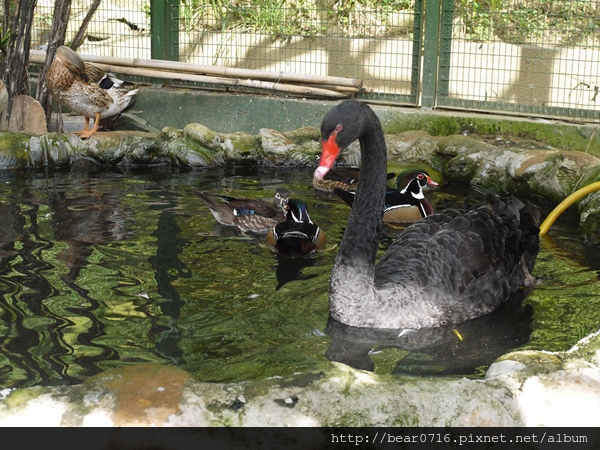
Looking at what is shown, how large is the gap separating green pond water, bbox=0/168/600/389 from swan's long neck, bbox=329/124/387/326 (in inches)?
6.4

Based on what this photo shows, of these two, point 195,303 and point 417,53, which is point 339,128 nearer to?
point 195,303

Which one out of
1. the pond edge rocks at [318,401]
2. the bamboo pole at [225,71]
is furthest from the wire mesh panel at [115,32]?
the pond edge rocks at [318,401]

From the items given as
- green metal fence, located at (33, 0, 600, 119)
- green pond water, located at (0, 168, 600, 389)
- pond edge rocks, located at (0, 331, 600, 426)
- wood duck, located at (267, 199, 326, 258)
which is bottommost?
green pond water, located at (0, 168, 600, 389)

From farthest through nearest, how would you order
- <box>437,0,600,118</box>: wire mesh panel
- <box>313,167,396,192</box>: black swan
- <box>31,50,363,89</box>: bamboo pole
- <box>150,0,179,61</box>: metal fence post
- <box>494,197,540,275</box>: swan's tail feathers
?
<box>150,0,179,61</box>: metal fence post
<box>31,50,363,89</box>: bamboo pole
<box>437,0,600,118</box>: wire mesh panel
<box>313,167,396,192</box>: black swan
<box>494,197,540,275</box>: swan's tail feathers

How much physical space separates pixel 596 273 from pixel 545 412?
2719mm

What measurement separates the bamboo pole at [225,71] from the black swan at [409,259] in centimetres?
463

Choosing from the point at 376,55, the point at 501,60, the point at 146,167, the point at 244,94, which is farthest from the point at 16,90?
the point at 501,60

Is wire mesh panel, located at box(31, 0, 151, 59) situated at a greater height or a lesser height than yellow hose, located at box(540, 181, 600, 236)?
greater

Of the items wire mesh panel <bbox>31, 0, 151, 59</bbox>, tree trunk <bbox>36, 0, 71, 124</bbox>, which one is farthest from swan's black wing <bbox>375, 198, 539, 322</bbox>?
wire mesh panel <bbox>31, 0, 151, 59</bbox>

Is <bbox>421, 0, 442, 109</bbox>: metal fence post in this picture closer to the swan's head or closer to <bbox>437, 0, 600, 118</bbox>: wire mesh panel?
<bbox>437, 0, 600, 118</bbox>: wire mesh panel

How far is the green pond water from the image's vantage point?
13.2 feet

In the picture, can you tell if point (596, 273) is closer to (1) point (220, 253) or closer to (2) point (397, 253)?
(2) point (397, 253)

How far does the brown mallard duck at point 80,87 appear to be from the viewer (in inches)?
346

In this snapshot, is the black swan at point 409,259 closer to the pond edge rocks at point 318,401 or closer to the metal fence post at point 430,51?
the pond edge rocks at point 318,401
